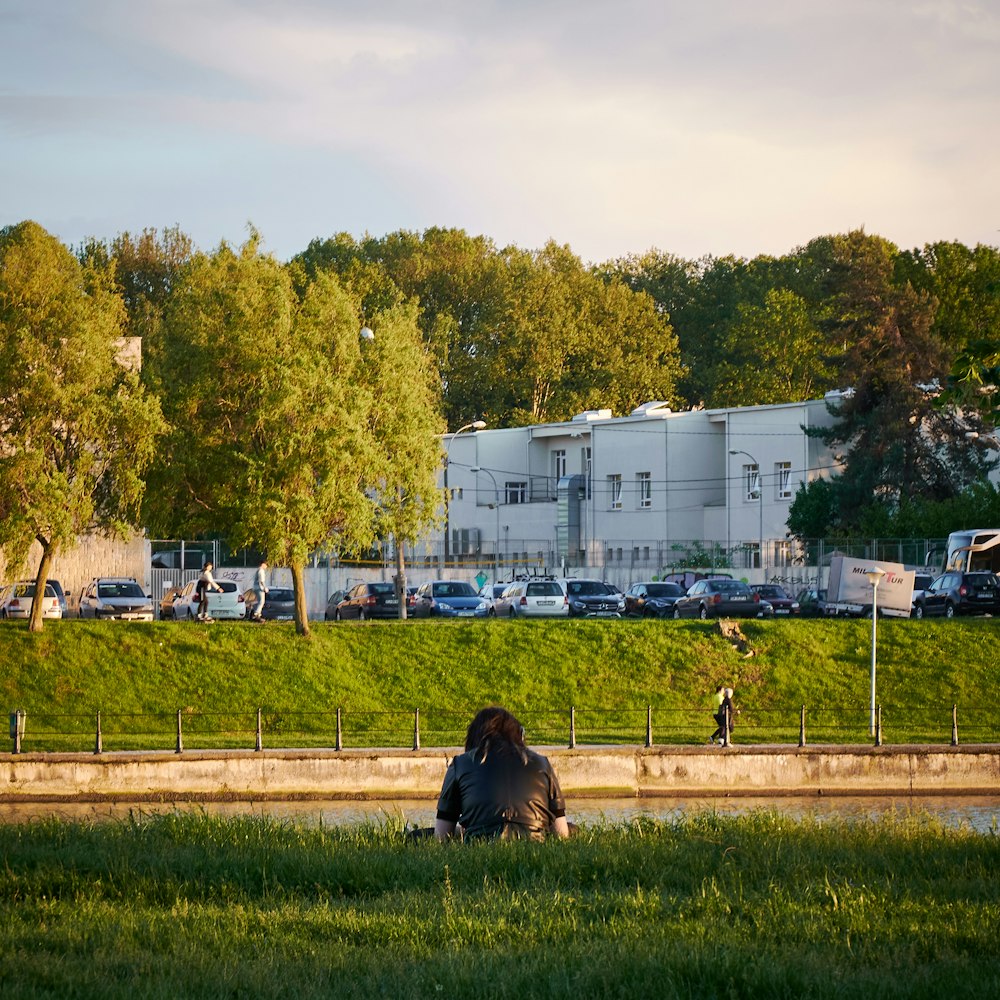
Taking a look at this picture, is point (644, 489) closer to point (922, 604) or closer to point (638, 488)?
point (638, 488)

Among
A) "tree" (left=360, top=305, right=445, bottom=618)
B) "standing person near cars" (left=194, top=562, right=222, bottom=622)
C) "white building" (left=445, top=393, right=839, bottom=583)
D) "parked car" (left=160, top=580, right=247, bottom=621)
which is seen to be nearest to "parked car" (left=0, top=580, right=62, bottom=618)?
"parked car" (left=160, top=580, right=247, bottom=621)

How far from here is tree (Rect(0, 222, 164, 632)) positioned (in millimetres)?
37750

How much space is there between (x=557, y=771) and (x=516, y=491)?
5737cm

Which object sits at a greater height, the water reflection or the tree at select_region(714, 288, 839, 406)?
the tree at select_region(714, 288, 839, 406)

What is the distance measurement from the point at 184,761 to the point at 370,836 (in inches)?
631

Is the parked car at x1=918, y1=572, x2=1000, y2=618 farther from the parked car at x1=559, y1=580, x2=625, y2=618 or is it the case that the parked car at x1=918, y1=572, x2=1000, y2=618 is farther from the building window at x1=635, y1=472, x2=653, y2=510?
the building window at x1=635, y1=472, x2=653, y2=510

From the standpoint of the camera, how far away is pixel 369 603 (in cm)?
5172

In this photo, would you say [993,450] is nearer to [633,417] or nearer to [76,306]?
[633,417]

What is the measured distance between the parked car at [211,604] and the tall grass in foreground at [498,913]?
37.9 metres

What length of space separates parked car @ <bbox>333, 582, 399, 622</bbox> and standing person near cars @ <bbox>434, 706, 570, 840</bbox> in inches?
1596

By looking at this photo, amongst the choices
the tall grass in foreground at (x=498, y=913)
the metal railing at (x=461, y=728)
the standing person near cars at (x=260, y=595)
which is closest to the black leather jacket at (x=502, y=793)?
the tall grass in foreground at (x=498, y=913)

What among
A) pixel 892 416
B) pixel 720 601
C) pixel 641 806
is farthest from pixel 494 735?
pixel 892 416

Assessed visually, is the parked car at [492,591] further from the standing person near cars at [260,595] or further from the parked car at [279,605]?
the standing person near cars at [260,595]

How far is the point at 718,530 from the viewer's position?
248 ft
